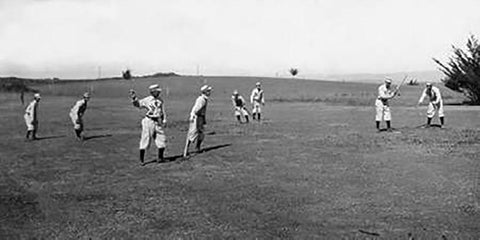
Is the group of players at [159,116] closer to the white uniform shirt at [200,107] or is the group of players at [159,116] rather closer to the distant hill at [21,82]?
the white uniform shirt at [200,107]

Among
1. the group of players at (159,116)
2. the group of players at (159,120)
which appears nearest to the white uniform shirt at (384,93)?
the group of players at (159,116)

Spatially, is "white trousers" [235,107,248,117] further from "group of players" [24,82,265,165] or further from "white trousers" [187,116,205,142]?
"white trousers" [187,116,205,142]

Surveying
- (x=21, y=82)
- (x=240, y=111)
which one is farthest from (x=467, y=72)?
(x=21, y=82)

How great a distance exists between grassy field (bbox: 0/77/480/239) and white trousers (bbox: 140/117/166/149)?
881 mm

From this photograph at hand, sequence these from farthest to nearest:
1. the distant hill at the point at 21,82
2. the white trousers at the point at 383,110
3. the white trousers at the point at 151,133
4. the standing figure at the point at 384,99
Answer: the distant hill at the point at 21,82 → the white trousers at the point at 383,110 → the standing figure at the point at 384,99 → the white trousers at the point at 151,133

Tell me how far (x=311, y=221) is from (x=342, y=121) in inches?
1015

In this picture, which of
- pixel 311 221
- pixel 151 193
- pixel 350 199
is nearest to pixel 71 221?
pixel 151 193

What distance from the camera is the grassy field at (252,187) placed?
11500 millimetres

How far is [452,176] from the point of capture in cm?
1667

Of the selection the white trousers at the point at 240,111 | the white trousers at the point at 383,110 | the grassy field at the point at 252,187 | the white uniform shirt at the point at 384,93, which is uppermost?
the white uniform shirt at the point at 384,93

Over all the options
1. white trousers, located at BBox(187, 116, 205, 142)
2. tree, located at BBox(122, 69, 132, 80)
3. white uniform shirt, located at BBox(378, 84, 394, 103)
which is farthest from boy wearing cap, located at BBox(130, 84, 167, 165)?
tree, located at BBox(122, 69, 132, 80)

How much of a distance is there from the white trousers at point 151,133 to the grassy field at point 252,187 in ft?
2.89

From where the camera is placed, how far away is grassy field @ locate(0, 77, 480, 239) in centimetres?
1150

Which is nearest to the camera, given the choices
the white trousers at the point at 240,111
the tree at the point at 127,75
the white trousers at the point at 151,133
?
the white trousers at the point at 151,133
